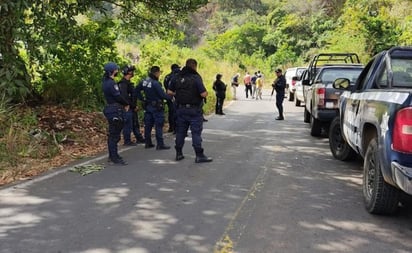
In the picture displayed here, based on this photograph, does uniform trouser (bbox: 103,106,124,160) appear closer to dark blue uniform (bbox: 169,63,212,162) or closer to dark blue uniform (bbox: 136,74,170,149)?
dark blue uniform (bbox: 169,63,212,162)

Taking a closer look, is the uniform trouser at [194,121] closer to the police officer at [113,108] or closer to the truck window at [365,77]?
the police officer at [113,108]

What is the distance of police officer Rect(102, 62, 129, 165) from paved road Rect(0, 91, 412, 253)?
1.15 feet

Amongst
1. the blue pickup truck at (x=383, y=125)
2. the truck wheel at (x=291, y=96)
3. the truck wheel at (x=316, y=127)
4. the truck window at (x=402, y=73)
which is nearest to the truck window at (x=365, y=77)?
the blue pickup truck at (x=383, y=125)

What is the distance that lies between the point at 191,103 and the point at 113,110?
1309 mm

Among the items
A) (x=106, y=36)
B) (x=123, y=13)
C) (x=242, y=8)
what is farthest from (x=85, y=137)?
(x=242, y=8)

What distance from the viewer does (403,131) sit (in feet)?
14.0

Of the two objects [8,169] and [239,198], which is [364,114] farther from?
[8,169]

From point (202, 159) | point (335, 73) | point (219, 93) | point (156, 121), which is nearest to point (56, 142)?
point (156, 121)

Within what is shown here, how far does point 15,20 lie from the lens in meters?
8.35

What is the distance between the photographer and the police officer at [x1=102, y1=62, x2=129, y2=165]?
A: 776 centimetres

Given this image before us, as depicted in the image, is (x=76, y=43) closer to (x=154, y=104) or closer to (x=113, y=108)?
(x=154, y=104)

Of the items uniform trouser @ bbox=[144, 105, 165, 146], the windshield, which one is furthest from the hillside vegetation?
the windshield

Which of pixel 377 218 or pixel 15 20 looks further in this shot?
pixel 15 20

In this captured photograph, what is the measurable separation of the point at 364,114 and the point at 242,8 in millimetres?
63498
